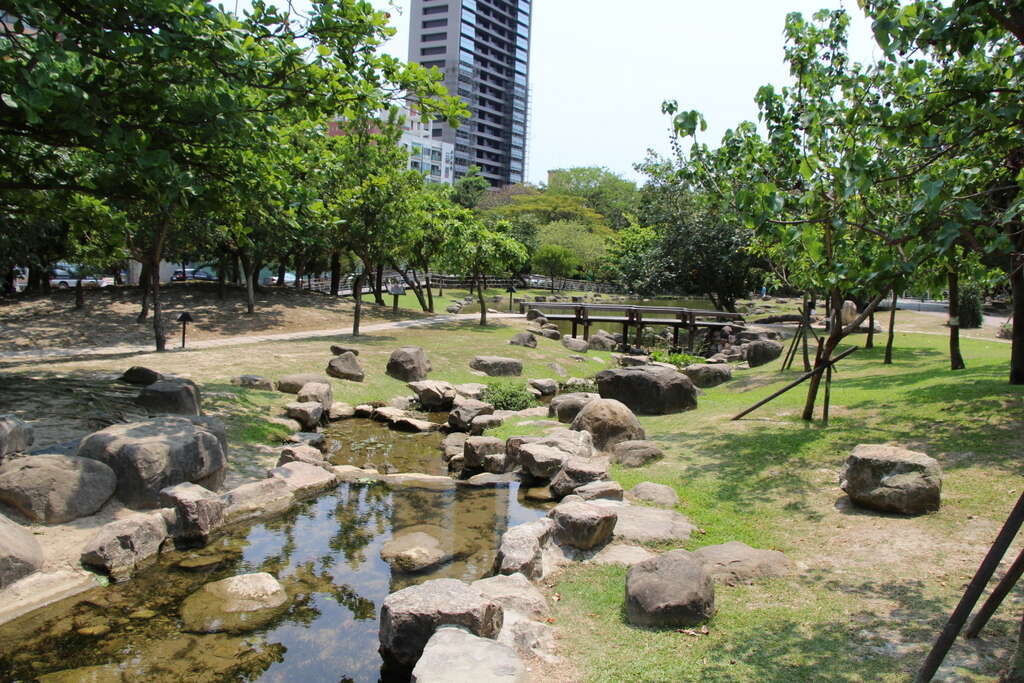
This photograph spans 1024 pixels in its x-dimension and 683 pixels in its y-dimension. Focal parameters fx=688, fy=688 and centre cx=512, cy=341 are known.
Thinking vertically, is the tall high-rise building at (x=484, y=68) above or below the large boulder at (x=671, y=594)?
above

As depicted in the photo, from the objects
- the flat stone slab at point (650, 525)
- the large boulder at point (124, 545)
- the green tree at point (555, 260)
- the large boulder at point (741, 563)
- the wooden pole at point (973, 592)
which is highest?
the green tree at point (555, 260)

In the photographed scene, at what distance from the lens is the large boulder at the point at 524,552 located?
7457mm

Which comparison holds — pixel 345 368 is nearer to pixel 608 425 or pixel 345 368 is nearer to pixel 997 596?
pixel 608 425

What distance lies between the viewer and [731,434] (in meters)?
12.8

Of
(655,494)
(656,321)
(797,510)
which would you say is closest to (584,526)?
(655,494)

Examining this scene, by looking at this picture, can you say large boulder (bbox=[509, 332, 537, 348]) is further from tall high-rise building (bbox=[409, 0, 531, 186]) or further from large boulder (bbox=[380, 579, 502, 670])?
tall high-rise building (bbox=[409, 0, 531, 186])

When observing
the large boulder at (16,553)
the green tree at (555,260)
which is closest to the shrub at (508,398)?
the large boulder at (16,553)

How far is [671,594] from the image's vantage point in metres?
6.16

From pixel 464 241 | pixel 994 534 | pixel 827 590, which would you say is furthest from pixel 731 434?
pixel 464 241

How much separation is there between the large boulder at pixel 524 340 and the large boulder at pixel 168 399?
16003 mm

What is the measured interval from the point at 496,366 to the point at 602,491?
1327 cm

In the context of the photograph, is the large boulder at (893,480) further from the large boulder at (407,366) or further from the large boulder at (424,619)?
the large boulder at (407,366)

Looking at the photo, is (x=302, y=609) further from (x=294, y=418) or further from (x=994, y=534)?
(x=294, y=418)

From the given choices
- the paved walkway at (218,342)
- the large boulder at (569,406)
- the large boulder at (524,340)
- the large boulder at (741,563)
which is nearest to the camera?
the large boulder at (741,563)
